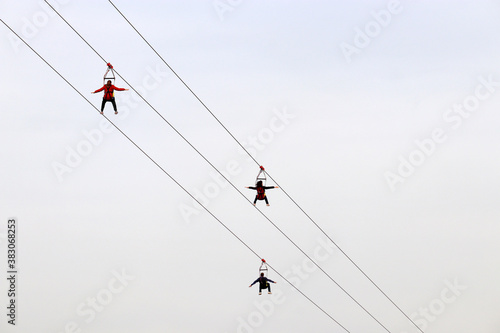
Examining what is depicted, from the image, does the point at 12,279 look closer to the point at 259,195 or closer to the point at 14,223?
the point at 14,223

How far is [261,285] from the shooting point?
57031 mm

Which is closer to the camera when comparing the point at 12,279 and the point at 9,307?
the point at 12,279

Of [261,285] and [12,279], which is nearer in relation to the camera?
[261,285]

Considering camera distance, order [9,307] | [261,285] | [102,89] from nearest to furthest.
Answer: [102,89] < [261,285] < [9,307]

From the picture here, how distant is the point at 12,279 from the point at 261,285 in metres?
20.7

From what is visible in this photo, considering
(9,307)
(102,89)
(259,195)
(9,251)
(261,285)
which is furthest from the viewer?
(9,307)

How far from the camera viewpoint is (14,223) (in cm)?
6384

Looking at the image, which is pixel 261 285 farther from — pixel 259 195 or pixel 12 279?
pixel 12 279

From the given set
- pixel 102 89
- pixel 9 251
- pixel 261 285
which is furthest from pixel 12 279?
pixel 102 89

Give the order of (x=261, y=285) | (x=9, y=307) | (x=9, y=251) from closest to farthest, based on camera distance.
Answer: (x=261, y=285) < (x=9, y=251) < (x=9, y=307)

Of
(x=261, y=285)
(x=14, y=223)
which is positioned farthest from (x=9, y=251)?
(x=261, y=285)

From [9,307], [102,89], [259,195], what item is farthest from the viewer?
[9,307]

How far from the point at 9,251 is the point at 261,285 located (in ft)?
65.1

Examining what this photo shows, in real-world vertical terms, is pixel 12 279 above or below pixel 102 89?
below
